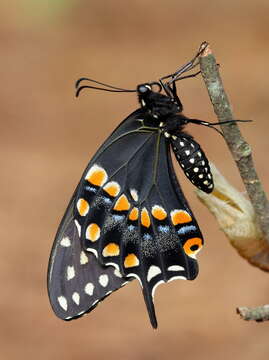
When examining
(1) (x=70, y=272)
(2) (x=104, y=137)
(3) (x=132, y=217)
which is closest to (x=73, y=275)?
(1) (x=70, y=272)

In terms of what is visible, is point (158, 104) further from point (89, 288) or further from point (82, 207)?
point (89, 288)

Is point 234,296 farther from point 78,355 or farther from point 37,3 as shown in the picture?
point 37,3

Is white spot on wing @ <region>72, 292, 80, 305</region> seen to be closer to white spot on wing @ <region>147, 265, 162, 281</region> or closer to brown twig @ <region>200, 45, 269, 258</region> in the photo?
white spot on wing @ <region>147, 265, 162, 281</region>

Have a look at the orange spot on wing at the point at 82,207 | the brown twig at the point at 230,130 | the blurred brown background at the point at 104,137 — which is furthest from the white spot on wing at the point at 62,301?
the blurred brown background at the point at 104,137

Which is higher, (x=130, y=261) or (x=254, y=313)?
(x=130, y=261)

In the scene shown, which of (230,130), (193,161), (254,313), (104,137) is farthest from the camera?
(104,137)

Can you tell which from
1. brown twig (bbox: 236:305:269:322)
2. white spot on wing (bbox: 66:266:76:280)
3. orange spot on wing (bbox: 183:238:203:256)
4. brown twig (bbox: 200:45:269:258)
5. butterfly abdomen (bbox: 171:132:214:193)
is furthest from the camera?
white spot on wing (bbox: 66:266:76:280)

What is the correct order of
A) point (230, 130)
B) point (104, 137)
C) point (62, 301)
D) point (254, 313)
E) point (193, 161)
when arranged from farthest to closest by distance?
point (104, 137), point (62, 301), point (193, 161), point (230, 130), point (254, 313)

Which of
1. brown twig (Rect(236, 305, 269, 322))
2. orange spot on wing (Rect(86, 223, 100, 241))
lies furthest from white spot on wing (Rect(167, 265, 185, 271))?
brown twig (Rect(236, 305, 269, 322))
